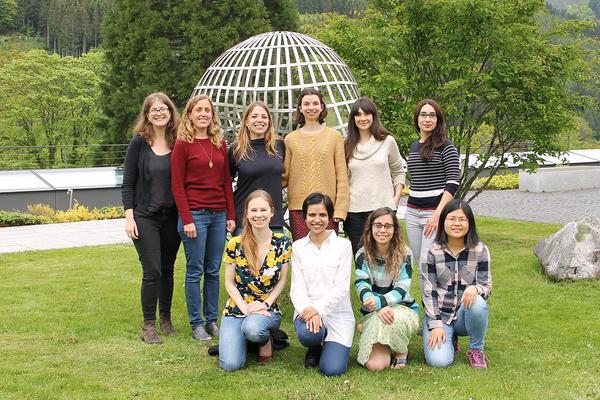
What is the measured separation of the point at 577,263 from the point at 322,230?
3.83 metres

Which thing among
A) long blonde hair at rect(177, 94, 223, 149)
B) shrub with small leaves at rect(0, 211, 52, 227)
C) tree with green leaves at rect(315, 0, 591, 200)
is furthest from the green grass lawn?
shrub with small leaves at rect(0, 211, 52, 227)

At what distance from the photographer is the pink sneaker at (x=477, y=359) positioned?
4887 millimetres

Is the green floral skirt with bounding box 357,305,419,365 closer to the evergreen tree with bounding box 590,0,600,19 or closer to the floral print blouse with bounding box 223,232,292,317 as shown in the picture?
the floral print blouse with bounding box 223,232,292,317

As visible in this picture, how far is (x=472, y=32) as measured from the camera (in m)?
9.51

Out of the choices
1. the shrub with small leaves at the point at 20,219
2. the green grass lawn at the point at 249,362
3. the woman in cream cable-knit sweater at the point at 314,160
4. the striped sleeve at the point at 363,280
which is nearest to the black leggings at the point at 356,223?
the woman in cream cable-knit sweater at the point at 314,160

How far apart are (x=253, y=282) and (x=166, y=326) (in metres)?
1.25

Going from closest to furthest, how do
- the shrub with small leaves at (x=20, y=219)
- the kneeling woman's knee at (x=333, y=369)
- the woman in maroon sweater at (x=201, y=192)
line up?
the kneeling woman's knee at (x=333, y=369), the woman in maroon sweater at (x=201, y=192), the shrub with small leaves at (x=20, y=219)

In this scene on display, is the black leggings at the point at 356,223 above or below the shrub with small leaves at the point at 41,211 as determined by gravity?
above

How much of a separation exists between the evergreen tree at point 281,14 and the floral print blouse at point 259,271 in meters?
20.9

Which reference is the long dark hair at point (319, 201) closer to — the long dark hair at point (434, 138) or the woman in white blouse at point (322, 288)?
the woman in white blouse at point (322, 288)

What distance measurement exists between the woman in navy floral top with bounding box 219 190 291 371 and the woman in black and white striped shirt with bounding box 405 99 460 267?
3.75 ft

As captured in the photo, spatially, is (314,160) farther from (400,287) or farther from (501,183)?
(501,183)

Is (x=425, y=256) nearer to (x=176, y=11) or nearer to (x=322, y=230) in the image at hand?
(x=322, y=230)

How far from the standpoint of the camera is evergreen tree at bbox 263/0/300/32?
990 inches
